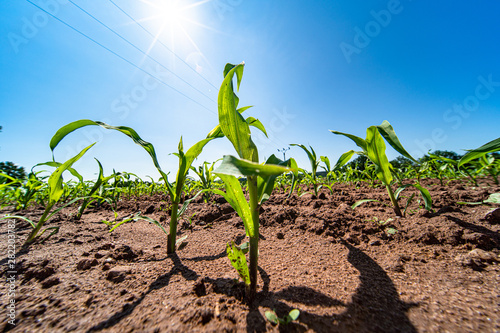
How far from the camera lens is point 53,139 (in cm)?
106

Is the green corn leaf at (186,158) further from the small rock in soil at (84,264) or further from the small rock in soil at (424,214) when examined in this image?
the small rock in soil at (424,214)

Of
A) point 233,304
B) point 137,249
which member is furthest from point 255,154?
point 137,249

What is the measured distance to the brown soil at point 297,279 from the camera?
51 cm

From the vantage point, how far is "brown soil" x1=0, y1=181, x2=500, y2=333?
51cm

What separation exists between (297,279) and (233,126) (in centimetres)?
64

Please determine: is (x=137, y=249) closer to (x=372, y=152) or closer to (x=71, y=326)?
(x=71, y=326)

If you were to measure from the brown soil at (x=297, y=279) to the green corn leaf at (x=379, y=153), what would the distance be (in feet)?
0.86

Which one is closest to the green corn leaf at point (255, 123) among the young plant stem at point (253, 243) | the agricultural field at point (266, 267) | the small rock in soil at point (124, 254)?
the agricultural field at point (266, 267)

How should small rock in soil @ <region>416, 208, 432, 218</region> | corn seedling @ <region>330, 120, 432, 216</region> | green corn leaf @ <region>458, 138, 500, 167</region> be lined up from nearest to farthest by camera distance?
green corn leaf @ <region>458, 138, 500, 167</region> < small rock in soil @ <region>416, 208, 432, 218</region> < corn seedling @ <region>330, 120, 432, 216</region>

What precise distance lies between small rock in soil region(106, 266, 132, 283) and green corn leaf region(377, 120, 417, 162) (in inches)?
63.1

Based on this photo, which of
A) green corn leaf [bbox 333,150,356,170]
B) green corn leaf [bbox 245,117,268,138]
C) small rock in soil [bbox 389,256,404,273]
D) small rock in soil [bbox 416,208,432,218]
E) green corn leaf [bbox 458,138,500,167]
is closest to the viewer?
small rock in soil [bbox 389,256,404,273]

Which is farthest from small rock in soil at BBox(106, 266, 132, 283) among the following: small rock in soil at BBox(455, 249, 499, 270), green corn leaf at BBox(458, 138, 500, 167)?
green corn leaf at BBox(458, 138, 500, 167)

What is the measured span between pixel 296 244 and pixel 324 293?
1.35ft

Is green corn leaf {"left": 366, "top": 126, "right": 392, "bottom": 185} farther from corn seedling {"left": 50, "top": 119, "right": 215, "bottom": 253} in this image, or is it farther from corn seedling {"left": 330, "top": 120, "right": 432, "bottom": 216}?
corn seedling {"left": 50, "top": 119, "right": 215, "bottom": 253}
